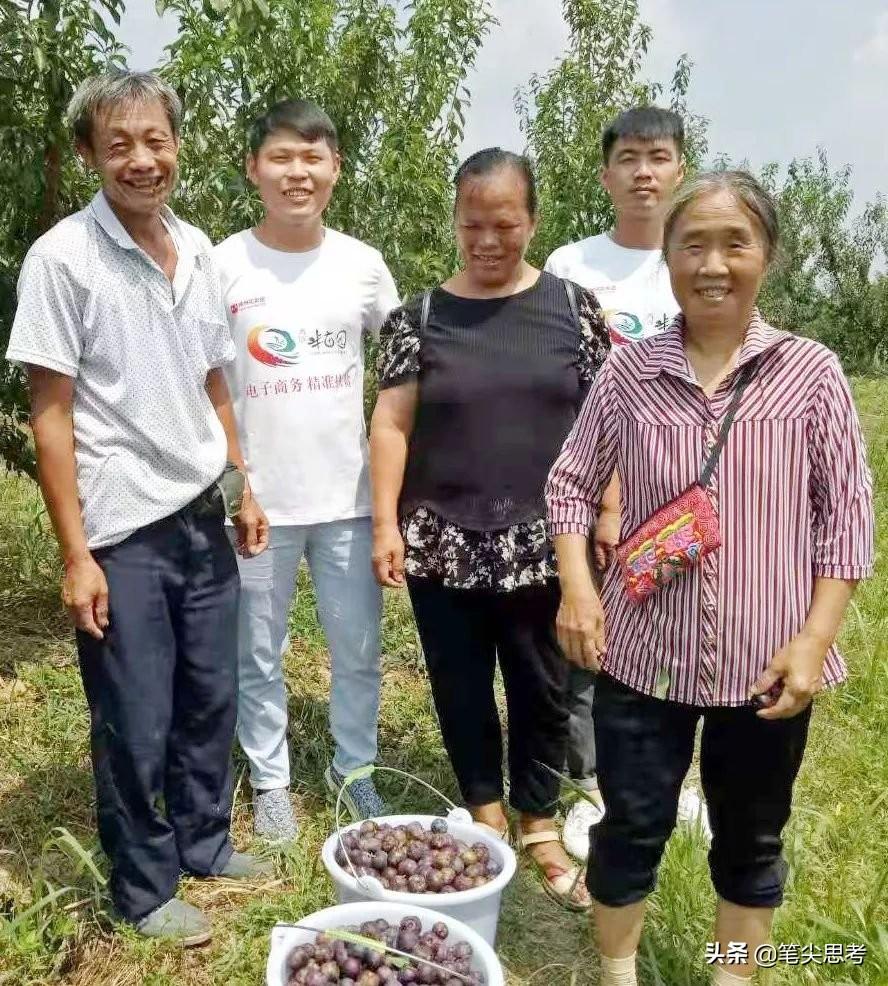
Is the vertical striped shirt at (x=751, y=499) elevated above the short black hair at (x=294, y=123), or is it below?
below

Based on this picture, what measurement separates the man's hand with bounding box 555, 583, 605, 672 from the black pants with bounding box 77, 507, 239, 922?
84cm

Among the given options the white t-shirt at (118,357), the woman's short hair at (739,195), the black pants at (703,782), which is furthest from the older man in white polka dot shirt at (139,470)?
the woman's short hair at (739,195)

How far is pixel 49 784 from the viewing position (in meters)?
2.85

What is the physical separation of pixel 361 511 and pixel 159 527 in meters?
0.57

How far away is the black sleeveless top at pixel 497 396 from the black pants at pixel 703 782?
0.56m

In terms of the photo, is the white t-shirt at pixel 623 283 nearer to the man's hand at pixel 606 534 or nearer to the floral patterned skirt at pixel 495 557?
the man's hand at pixel 606 534

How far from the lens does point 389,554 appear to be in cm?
235

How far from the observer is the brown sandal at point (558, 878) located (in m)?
2.40

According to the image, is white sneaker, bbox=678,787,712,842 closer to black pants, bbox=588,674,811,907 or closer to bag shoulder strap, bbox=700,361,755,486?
black pants, bbox=588,674,811,907

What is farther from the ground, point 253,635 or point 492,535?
point 492,535

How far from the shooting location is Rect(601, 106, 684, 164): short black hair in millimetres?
2627

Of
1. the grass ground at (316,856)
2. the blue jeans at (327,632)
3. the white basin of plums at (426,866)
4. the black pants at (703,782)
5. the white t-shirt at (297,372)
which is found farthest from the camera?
the blue jeans at (327,632)

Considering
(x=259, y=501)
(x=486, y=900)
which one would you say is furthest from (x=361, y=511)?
(x=486, y=900)

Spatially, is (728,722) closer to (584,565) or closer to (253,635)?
(584,565)
